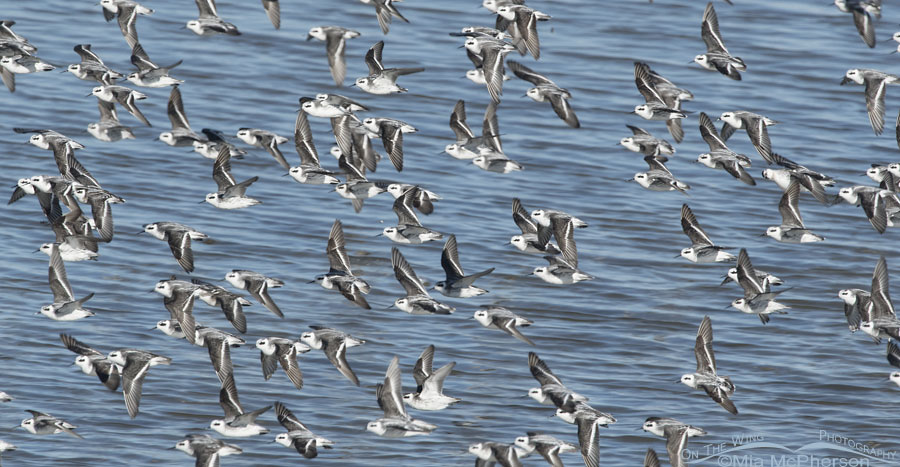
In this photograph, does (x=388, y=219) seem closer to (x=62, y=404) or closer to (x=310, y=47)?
(x=62, y=404)

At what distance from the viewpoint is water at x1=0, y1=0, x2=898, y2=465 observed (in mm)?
17172

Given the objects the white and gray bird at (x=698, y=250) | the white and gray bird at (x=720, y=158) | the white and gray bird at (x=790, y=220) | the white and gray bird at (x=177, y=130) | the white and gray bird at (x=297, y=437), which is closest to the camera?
the white and gray bird at (x=297, y=437)

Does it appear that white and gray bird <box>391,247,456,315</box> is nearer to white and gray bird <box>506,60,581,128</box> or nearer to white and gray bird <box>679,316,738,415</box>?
white and gray bird <box>679,316,738,415</box>

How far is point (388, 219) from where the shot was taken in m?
23.2

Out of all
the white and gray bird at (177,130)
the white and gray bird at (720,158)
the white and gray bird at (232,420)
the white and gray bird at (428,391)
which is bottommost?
the white and gray bird at (232,420)

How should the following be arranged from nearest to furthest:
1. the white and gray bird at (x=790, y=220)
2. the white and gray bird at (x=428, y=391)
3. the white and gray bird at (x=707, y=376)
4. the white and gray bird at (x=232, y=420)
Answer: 1. the white and gray bird at (x=232, y=420)
2. the white and gray bird at (x=428, y=391)
3. the white and gray bird at (x=707, y=376)
4. the white and gray bird at (x=790, y=220)

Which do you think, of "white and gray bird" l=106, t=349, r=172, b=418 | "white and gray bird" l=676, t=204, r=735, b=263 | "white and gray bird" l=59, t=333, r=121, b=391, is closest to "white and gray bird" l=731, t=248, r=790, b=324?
"white and gray bird" l=676, t=204, r=735, b=263

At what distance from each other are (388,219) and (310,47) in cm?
996

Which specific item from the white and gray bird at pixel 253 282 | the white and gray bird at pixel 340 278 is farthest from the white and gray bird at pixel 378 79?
the white and gray bird at pixel 253 282

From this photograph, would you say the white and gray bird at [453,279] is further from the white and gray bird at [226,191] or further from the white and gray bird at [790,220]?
the white and gray bird at [790,220]

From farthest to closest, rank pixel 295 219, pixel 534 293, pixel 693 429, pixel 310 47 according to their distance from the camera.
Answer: pixel 310 47 < pixel 295 219 < pixel 534 293 < pixel 693 429

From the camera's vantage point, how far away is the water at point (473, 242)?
1717 cm

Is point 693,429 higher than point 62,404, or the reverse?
point 693,429

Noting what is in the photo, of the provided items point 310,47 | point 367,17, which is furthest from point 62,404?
point 367,17
